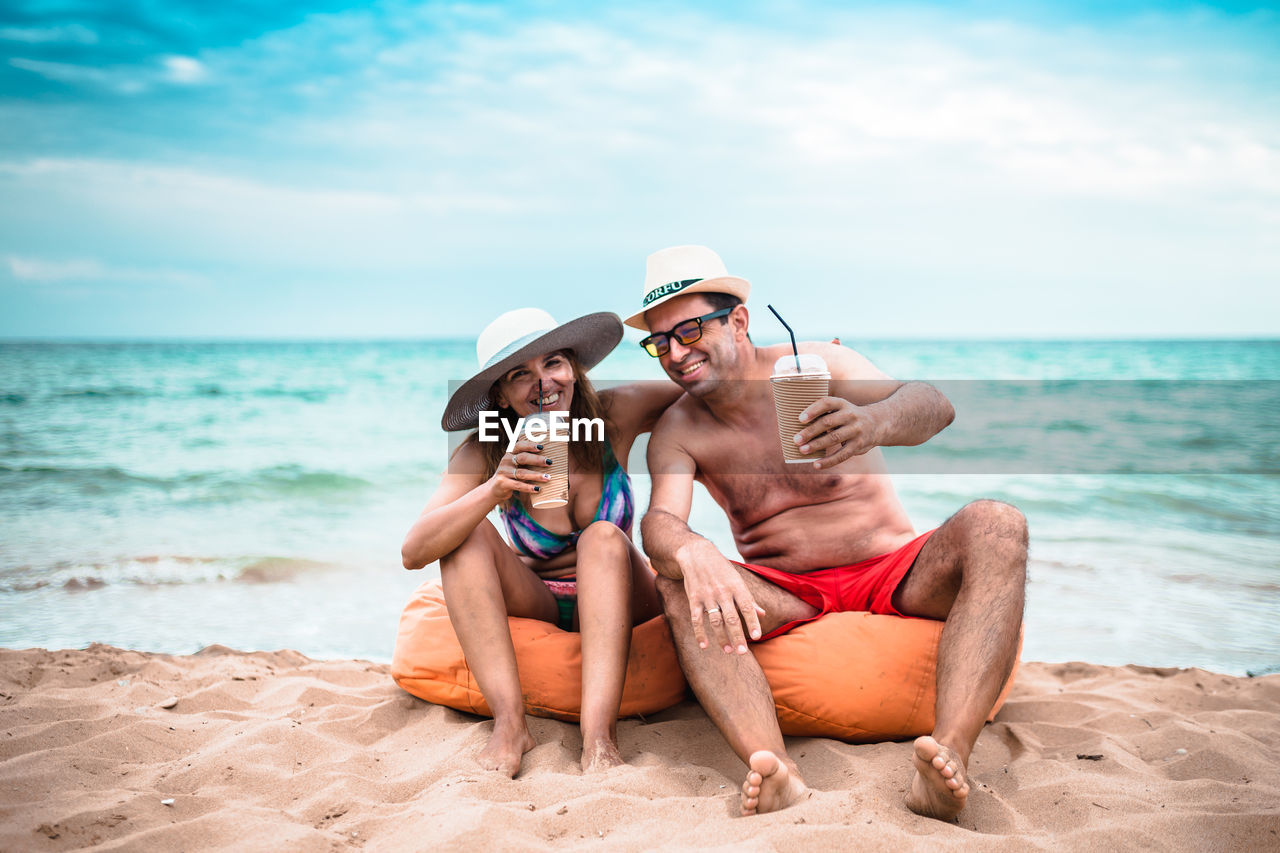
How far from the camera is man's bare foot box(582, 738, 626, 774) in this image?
8.77ft

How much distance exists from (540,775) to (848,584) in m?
1.33

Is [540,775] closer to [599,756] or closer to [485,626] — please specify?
[599,756]

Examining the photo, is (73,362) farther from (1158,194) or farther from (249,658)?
(1158,194)

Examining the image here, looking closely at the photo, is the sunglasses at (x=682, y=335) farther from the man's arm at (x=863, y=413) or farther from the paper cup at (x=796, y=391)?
the paper cup at (x=796, y=391)

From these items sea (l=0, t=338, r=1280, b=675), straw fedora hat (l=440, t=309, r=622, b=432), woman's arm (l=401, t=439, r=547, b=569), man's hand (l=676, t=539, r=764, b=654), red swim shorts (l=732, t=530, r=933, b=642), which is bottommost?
sea (l=0, t=338, r=1280, b=675)

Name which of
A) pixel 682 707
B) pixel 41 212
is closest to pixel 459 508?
pixel 682 707

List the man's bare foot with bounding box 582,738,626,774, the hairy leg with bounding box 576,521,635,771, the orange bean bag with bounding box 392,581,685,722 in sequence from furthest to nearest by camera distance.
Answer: the orange bean bag with bounding box 392,581,685,722 → the hairy leg with bounding box 576,521,635,771 → the man's bare foot with bounding box 582,738,626,774

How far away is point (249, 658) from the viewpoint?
4160mm

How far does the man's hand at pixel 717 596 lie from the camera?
241 cm

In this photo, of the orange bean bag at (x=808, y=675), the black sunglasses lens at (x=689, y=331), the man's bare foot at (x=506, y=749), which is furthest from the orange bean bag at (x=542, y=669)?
the black sunglasses lens at (x=689, y=331)

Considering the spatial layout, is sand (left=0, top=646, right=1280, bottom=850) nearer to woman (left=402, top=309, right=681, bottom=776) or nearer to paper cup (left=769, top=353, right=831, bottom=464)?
woman (left=402, top=309, right=681, bottom=776)

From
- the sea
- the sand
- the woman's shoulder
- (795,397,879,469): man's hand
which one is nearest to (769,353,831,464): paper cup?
(795,397,879,469): man's hand

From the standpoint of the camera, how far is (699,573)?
8.18 ft

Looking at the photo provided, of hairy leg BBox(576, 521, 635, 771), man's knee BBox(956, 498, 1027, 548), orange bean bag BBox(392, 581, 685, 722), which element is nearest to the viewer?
man's knee BBox(956, 498, 1027, 548)
